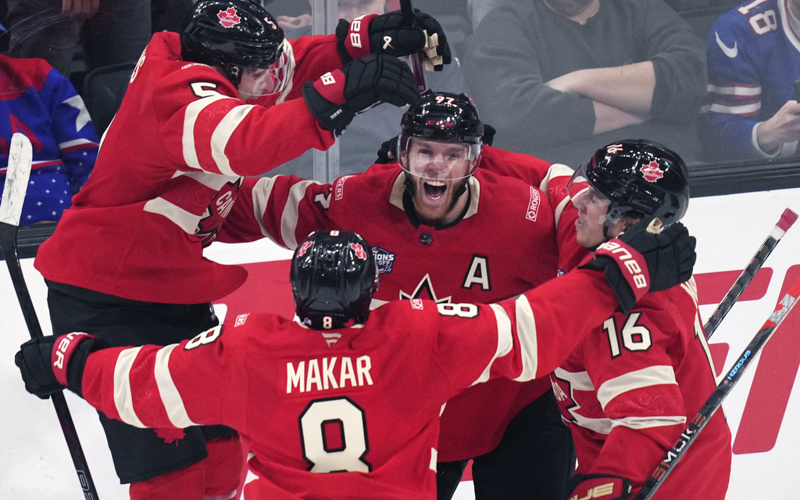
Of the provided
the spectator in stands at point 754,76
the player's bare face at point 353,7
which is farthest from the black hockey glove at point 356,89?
the spectator in stands at point 754,76

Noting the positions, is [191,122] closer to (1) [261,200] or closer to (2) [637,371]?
(1) [261,200]

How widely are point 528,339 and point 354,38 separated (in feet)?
3.19

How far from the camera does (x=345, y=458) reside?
1.83m

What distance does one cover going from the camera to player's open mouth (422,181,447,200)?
228 cm

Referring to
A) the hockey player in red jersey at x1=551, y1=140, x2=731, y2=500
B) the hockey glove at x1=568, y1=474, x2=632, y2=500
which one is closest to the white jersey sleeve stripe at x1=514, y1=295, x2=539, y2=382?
the hockey player in red jersey at x1=551, y1=140, x2=731, y2=500

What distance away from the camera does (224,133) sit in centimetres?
196

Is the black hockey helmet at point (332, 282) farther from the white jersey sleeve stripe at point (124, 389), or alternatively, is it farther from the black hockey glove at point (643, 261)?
the black hockey glove at point (643, 261)

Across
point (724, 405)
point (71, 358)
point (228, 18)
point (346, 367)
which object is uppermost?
point (228, 18)

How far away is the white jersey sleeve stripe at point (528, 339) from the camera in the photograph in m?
1.93

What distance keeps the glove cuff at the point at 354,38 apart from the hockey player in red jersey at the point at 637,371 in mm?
622

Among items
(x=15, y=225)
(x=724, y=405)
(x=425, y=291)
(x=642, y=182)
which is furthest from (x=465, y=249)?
(x=724, y=405)

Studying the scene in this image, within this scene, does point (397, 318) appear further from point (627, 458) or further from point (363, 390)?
point (627, 458)

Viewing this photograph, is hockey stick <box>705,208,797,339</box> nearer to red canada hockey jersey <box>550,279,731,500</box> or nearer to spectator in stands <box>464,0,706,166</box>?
red canada hockey jersey <box>550,279,731,500</box>

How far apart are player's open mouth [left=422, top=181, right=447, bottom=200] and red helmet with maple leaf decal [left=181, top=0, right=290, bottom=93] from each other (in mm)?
430
